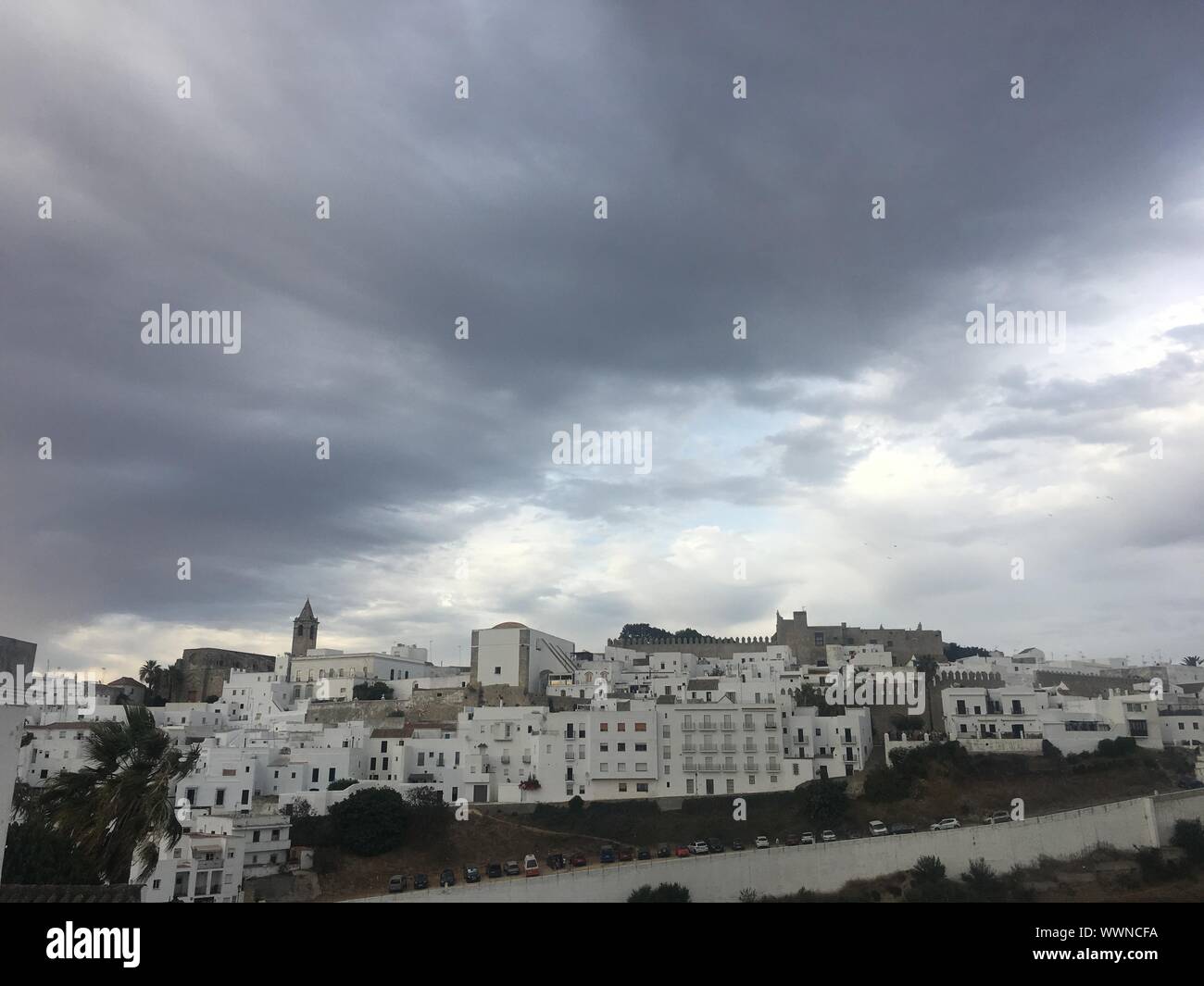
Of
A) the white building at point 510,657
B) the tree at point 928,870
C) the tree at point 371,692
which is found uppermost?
the white building at point 510,657

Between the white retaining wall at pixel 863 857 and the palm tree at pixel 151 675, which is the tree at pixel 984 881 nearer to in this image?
the white retaining wall at pixel 863 857

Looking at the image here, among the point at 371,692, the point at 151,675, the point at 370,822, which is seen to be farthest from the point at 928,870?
the point at 151,675

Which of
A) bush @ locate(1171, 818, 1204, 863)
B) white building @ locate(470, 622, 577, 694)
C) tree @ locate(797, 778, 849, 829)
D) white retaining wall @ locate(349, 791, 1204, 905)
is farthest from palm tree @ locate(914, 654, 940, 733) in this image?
white building @ locate(470, 622, 577, 694)

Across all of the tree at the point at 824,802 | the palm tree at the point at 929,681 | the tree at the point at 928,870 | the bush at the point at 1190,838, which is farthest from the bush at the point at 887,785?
the bush at the point at 1190,838
